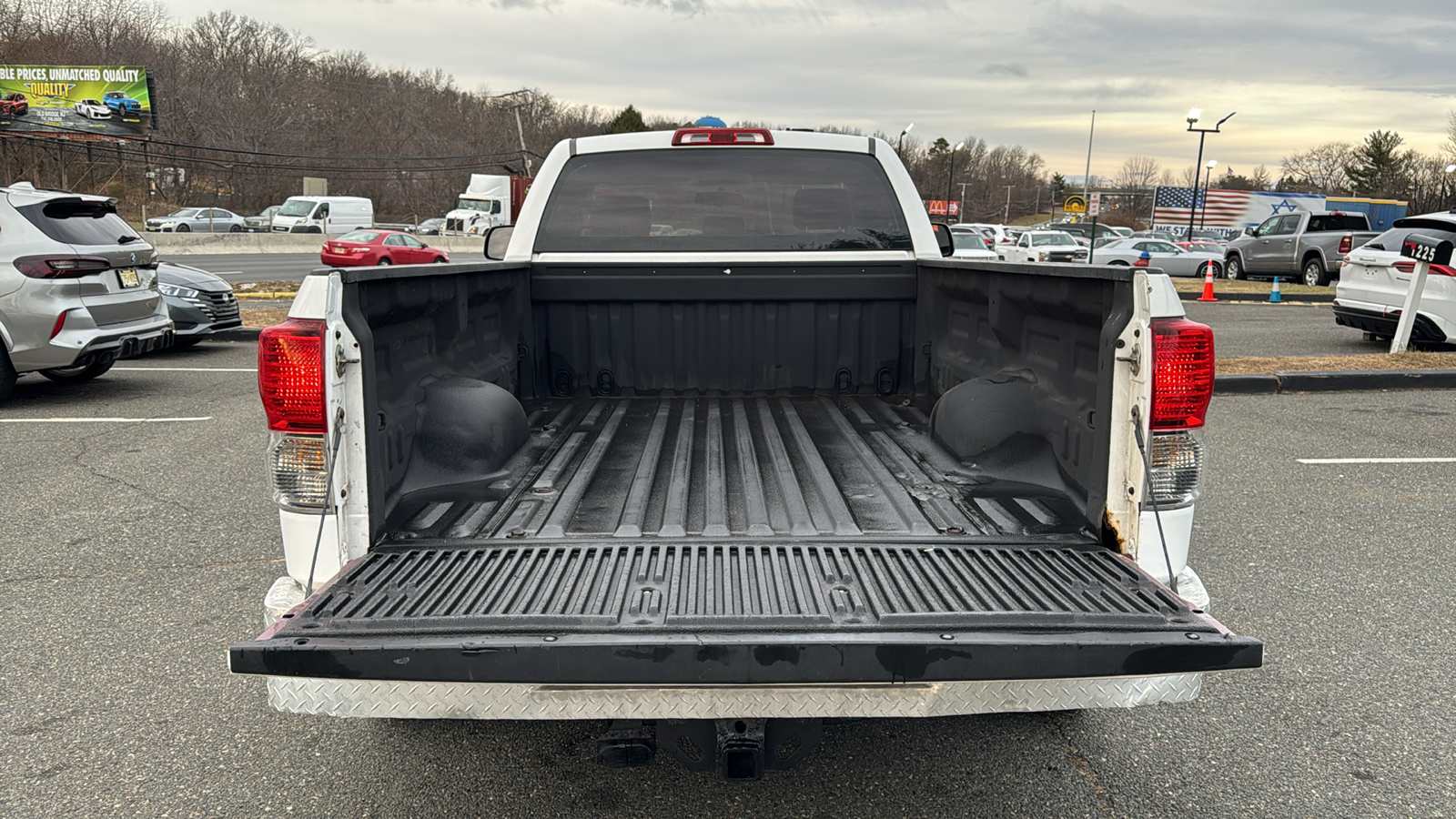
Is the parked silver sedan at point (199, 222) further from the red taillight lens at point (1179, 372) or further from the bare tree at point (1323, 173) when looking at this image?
the bare tree at point (1323, 173)

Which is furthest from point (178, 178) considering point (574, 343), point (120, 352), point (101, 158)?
point (574, 343)

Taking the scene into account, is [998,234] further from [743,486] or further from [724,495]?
[724,495]

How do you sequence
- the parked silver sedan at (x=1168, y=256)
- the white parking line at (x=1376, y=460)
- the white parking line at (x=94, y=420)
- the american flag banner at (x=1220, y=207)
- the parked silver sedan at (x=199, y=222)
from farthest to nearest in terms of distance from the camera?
the american flag banner at (x=1220, y=207), the parked silver sedan at (x=199, y=222), the parked silver sedan at (x=1168, y=256), the white parking line at (x=94, y=420), the white parking line at (x=1376, y=460)

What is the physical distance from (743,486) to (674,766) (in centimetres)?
89

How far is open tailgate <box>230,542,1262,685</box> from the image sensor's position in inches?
75.8

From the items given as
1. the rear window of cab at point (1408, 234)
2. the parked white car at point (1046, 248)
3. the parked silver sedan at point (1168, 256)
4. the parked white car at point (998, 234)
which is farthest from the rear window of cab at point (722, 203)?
the parked white car at point (998, 234)

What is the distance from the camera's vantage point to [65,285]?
7.87m

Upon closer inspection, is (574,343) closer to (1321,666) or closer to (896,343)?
(896,343)

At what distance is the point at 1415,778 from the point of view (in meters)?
2.82

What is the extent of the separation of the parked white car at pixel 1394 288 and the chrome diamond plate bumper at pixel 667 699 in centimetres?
1112

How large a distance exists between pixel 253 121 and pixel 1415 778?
87.1 metres

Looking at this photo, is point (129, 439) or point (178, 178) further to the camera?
point (178, 178)

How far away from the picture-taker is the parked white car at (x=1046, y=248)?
87.2ft

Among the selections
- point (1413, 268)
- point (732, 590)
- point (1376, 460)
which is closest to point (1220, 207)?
point (1413, 268)
